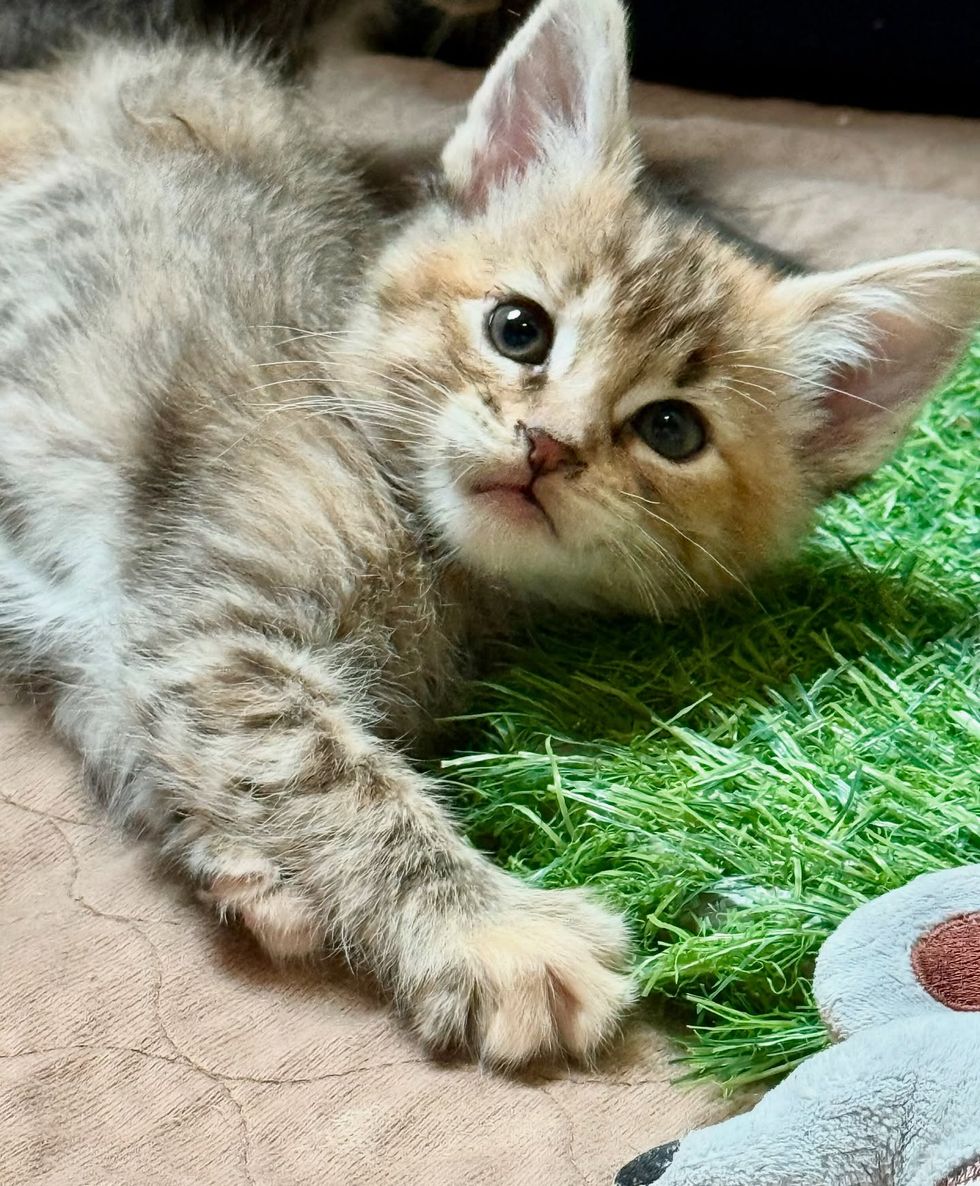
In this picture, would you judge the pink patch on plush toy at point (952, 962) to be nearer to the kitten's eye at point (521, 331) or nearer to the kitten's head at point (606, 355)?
the kitten's head at point (606, 355)

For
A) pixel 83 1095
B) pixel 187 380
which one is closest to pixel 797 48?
pixel 187 380

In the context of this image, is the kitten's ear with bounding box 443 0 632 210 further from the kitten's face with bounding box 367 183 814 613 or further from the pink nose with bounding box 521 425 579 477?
the pink nose with bounding box 521 425 579 477

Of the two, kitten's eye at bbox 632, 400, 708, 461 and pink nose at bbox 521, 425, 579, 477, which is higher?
kitten's eye at bbox 632, 400, 708, 461

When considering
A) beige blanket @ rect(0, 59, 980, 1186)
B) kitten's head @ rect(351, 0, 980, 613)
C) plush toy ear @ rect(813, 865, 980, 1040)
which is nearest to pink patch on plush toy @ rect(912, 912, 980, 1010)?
plush toy ear @ rect(813, 865, 980, 1040)

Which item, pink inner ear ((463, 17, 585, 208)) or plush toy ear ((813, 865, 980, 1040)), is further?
pink inner ear ((463, 17, 585, 208))

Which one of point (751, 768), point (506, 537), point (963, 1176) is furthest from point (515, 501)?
point (963, 1176)

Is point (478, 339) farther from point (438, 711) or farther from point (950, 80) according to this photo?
point (950, 80)

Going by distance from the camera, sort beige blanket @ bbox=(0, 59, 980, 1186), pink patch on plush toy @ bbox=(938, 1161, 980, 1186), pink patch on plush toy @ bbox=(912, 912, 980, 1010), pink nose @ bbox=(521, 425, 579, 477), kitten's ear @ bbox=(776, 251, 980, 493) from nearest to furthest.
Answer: pink patch on plush toy @ bbox=(938, 1161, 980, 1186) < pink patch on plush toy @ bbox=(912, 912, 980, 1010) < beige blanket @ bbox=(0, 59, 980, 1186) < pink nose @ bbox=(521, 425, 579, 477) < kitten's ear @ bbox=(776, 251, 980, 493)
